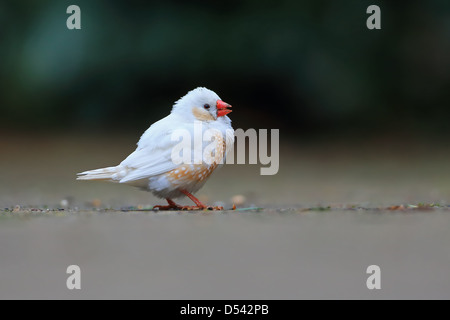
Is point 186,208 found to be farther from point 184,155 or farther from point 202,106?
point 202,106

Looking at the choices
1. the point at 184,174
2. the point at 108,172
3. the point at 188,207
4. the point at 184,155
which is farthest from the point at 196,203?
the point at 108,172

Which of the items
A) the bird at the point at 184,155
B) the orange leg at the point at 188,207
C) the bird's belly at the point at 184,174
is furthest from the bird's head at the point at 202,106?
the orange leg at the point at 188,207

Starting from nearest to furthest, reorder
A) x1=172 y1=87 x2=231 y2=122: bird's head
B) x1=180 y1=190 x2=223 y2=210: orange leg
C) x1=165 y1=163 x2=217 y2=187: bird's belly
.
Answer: x1=165 y1=163 x2=217 y2=187: bird's belly < x1=180 y1=190 x2=223 y2=210: orange leg < x1=172 y1=87 x2=231 y2=122: bird's head

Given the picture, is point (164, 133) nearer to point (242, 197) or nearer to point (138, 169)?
point (138, 169)

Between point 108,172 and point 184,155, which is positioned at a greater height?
point 184,155

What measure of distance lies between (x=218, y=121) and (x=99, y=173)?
93cm

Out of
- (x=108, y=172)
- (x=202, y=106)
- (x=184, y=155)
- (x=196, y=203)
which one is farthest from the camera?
(x=202, y=106)

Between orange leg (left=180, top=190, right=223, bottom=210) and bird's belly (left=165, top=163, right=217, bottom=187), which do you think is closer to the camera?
bird's belly (left=165, top=163, right=217, bottom=187)

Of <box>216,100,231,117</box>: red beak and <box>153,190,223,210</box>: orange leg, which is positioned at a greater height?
<box>216,100,231,117</box>: red beak

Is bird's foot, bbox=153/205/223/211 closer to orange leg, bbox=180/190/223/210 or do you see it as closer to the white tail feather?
orange leg, bbox=180/190/223/210

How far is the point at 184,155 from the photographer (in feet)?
16.7

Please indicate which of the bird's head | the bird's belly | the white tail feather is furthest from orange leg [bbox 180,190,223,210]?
the bird's head

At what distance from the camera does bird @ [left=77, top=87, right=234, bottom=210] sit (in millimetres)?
5090

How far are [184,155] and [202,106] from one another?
486 mm
